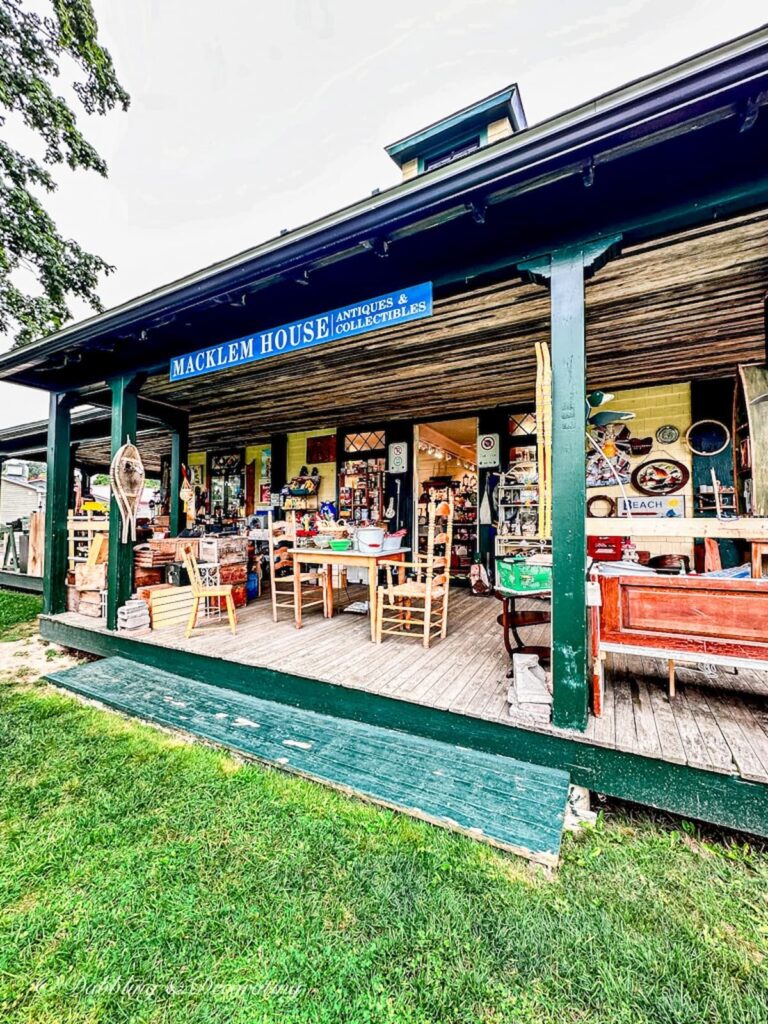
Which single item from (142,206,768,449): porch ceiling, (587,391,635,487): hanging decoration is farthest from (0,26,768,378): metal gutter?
(587,391,635,487): hanging decoration

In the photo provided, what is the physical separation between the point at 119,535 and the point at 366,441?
4.34m

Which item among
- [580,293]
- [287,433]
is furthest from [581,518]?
[287,433]

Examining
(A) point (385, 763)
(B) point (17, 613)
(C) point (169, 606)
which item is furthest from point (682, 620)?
(B) point (17, 613)

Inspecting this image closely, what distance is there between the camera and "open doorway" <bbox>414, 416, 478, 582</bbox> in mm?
7332

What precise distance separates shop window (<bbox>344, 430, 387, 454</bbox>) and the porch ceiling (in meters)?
0.65

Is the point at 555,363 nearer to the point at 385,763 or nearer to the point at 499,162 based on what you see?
the point at 499,162

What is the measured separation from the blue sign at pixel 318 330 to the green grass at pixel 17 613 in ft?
14.4

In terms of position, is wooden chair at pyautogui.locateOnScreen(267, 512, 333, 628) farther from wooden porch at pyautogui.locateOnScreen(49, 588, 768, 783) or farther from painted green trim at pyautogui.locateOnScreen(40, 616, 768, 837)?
painted green trim at pyautogui.locateOnScreen(40, 616, 768, 837)

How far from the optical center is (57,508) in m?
5.04

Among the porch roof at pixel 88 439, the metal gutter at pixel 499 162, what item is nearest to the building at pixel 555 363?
the metal gutter at pixel 499 162

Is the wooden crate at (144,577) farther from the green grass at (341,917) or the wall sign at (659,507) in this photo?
the wall sign at (659,507)

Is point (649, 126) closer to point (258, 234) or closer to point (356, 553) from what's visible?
point (356, 553)

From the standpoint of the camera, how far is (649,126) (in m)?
1.90

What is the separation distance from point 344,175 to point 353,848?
1354 inches
